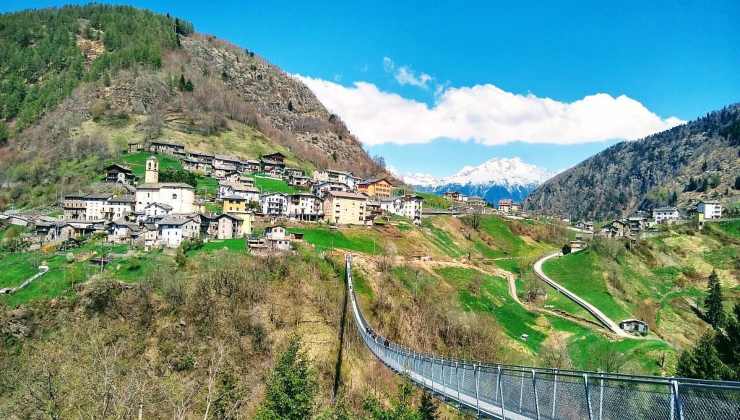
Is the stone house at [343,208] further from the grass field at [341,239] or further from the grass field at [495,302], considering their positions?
the grass field at [495,302]

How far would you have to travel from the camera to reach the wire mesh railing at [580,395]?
6875 millimetres

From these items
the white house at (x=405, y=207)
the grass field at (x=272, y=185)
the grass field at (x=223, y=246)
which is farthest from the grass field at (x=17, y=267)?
the white house at (x=405, y=207)

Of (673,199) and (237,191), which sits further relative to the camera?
(673,199)

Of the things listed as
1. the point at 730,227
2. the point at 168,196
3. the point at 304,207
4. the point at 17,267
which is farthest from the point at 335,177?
the point at 730,227

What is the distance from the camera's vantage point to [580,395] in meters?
9.40

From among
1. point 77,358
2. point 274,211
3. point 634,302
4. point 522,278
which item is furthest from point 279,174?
point 77,358

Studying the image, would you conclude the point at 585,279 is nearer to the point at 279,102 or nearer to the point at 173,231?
the point at 173,231

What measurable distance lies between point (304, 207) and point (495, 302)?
35.6m

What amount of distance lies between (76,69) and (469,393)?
160353 millimetres

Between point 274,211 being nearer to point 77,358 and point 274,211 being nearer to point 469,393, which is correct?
point 77,358

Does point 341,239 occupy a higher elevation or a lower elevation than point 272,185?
lower

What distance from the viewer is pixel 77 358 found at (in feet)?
105

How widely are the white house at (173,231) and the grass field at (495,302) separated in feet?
109

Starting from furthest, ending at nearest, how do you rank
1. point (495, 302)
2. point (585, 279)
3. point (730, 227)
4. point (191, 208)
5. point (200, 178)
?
point (730, 227) → point (200, 178) → point (585, 279) → point (191, 208) → point (495, 302)
